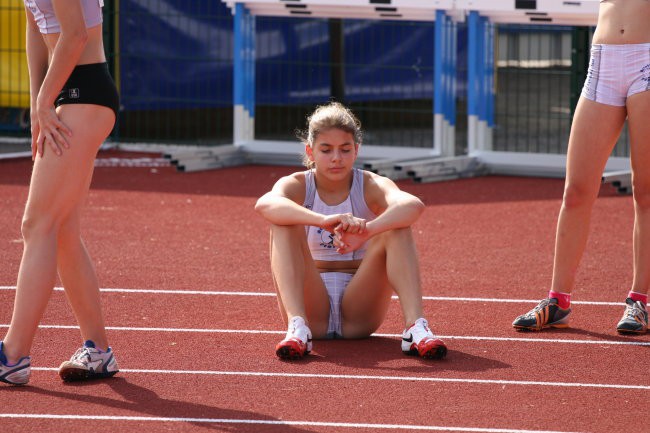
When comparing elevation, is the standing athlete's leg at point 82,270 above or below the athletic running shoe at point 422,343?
above

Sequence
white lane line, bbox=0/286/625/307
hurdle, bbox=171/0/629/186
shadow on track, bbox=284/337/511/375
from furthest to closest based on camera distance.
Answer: hurdle, bbox=171/0/629/186 < white lane line, bbox=0/286/625/307 < shadow on track, bbox=284/337/511/375

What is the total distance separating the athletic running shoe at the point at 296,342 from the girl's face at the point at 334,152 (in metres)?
0.78

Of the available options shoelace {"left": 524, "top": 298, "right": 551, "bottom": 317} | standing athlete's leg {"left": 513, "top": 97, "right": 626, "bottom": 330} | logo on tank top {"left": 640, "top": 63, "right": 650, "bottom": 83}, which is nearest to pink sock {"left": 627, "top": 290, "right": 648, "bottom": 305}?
standing athlete's leg {"left": 513, "top": 97, "right": 626, "bottom": 330}

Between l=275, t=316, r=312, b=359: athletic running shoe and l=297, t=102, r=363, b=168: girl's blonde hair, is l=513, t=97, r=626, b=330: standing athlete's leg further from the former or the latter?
l=275, t=316, r=312, b=359: athletic running shoe

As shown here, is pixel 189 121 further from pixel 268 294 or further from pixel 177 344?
pixel 177 344

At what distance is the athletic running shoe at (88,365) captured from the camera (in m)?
5.39

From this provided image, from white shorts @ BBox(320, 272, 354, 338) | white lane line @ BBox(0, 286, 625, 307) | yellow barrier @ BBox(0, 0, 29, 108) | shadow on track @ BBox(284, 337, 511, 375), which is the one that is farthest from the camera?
yellow barrier @ BBox(0, 0, 29, 108)

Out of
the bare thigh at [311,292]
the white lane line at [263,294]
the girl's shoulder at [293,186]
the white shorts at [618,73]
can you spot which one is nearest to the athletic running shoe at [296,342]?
the bare thigh at [311,292]

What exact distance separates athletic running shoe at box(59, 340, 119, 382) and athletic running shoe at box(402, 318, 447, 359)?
135 cm

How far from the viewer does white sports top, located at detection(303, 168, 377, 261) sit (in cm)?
631

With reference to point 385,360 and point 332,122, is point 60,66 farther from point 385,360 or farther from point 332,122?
point 385,360

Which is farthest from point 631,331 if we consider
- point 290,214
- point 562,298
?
point 290,214

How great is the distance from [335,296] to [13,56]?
10.2 meters

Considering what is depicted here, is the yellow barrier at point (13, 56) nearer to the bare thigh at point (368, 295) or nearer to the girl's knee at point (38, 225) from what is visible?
the bare thigh at point (368, 295)
